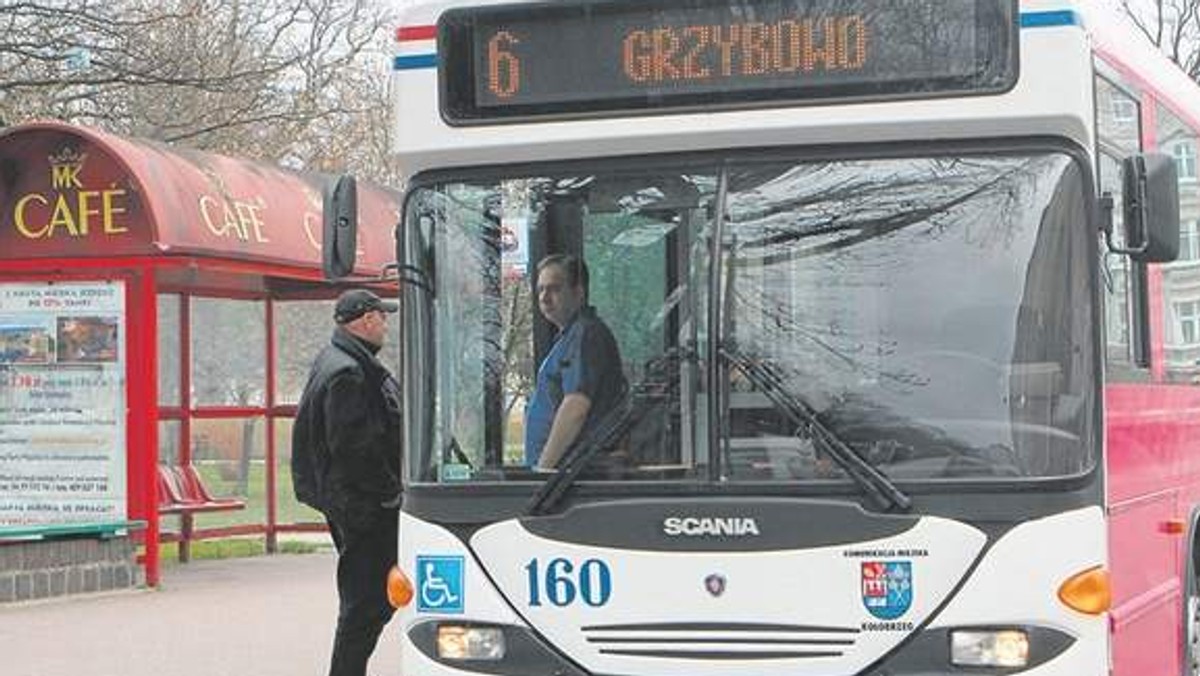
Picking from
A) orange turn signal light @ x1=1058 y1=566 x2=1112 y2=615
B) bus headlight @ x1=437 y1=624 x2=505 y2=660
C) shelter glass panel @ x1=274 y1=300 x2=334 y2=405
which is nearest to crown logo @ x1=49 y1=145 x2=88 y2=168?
shelter glass panel @ x1=274 y1=300 x2=334 y2=405

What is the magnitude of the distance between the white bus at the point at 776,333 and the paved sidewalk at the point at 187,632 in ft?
15.6

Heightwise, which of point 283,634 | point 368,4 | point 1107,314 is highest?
point 368,4

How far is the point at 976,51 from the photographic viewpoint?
5852 millimetres

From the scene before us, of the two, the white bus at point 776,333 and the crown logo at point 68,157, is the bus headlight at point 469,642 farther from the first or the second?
the crown logo at point 68,157

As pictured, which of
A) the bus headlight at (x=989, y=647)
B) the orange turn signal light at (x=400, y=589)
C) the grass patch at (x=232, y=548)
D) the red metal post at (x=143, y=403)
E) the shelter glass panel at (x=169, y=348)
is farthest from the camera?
the grass patch at (x=232, y=548)

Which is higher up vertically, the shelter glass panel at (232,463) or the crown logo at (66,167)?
the crown logo at (66,167)

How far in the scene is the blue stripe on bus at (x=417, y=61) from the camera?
6.36m

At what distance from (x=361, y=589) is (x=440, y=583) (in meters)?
2.52

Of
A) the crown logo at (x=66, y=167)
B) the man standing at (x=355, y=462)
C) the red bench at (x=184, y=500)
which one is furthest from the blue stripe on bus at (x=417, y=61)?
the red bench at (x=184, y=500)

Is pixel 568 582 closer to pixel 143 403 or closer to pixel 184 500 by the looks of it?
pixel 143 403

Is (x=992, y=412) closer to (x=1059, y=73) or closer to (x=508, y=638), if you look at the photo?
(x=1059, y=73)

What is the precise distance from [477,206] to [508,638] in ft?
4.61

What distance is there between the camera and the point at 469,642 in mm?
6059

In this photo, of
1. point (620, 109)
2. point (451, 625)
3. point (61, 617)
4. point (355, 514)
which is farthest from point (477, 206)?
point (61, 617)
